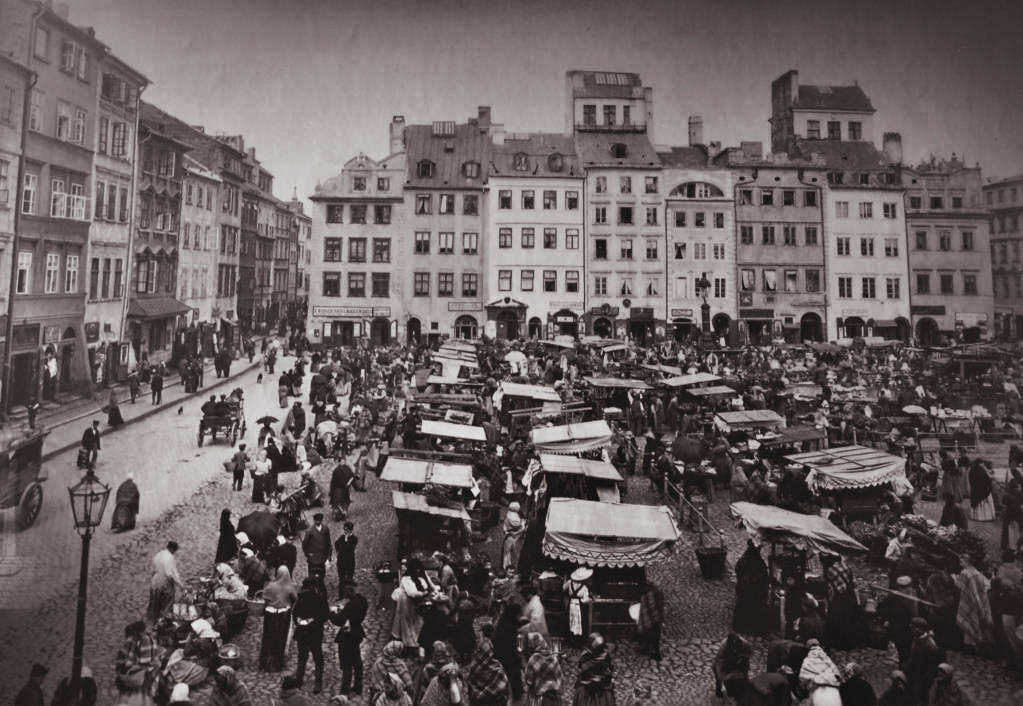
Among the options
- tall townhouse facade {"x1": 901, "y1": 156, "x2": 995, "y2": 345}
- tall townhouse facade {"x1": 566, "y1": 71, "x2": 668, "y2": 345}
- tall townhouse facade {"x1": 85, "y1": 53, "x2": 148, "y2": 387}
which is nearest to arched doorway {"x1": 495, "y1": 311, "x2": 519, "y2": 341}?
tall townhouse facade {"x1": 566, "y1": 71, "x2": 668, "y2": 345}

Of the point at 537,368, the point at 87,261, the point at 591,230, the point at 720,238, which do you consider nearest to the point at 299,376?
the point at 537,368

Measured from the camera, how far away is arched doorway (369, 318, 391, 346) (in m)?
37.6

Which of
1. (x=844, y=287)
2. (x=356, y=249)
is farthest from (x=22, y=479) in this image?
(x=844, y=287)

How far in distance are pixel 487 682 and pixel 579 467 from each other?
5473mm

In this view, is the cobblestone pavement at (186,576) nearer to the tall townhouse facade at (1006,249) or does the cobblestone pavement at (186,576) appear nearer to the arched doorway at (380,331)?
the tall townhouse facade at (1006,249)

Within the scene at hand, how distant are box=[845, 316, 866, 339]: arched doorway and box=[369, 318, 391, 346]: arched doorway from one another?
23.7 metres

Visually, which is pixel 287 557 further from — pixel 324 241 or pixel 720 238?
pixel 720 238

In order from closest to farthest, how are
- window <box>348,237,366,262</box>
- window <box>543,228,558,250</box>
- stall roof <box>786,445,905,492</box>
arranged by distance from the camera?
stall roof <box>786,445,905,492</box>
window <box>348,237,366,262</box>
window <box>543,228,558,250</box>

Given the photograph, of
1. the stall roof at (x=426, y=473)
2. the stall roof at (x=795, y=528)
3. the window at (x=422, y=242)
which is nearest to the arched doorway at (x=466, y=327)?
the window at (x=422, y=242)

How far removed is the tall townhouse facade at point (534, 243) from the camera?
127 ft

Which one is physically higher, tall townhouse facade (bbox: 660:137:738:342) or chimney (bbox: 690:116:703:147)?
chimney (bbox: 690:116:703:147)

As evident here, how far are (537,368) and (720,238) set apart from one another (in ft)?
59.5

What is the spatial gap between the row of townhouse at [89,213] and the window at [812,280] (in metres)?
30.9

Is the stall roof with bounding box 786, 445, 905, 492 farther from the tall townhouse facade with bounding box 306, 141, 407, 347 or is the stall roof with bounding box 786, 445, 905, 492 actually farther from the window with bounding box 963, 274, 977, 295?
the tall townhouse facade with bounding box 306, 141, 407, 347
